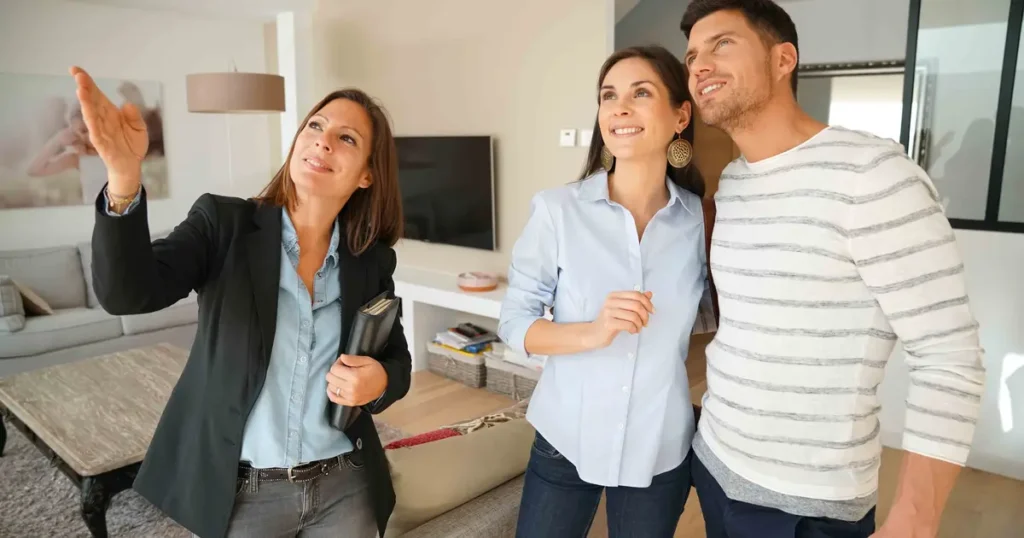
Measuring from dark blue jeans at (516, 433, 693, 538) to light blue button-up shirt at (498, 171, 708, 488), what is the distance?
0.03 m

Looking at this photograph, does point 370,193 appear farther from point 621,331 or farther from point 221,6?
point 221,6

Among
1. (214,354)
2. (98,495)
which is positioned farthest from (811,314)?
(98,495)

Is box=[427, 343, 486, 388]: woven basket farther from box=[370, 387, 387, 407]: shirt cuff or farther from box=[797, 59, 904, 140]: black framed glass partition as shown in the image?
box=[370, 387, 387, 407]: shirt cuff

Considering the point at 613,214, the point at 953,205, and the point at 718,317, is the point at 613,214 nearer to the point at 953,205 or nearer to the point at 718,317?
the point at 718,317

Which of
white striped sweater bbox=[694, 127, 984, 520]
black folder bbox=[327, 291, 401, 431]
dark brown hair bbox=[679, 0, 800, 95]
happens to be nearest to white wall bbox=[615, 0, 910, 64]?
dark brown hair bbox=[679, 0, 800, 95]

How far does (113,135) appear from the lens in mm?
971

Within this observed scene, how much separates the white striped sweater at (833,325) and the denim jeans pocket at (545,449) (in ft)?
0.96

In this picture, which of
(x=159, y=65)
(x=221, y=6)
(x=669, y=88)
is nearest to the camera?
(x=669, y=88)

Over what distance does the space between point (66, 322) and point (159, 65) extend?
2157 mm

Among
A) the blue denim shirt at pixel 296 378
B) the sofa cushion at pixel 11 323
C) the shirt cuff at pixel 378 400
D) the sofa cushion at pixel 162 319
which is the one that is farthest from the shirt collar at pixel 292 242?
the sofa cushion at pixel 11 323

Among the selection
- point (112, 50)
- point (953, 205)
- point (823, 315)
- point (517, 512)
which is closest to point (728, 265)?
point (823, 315)

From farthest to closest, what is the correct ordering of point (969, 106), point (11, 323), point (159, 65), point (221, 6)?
point (159, 65)
point (221, 6)
point (11, 323)
point (969, 106)

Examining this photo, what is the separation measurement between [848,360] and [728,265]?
0.24 metres

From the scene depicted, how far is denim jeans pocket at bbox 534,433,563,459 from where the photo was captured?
4.30ft
